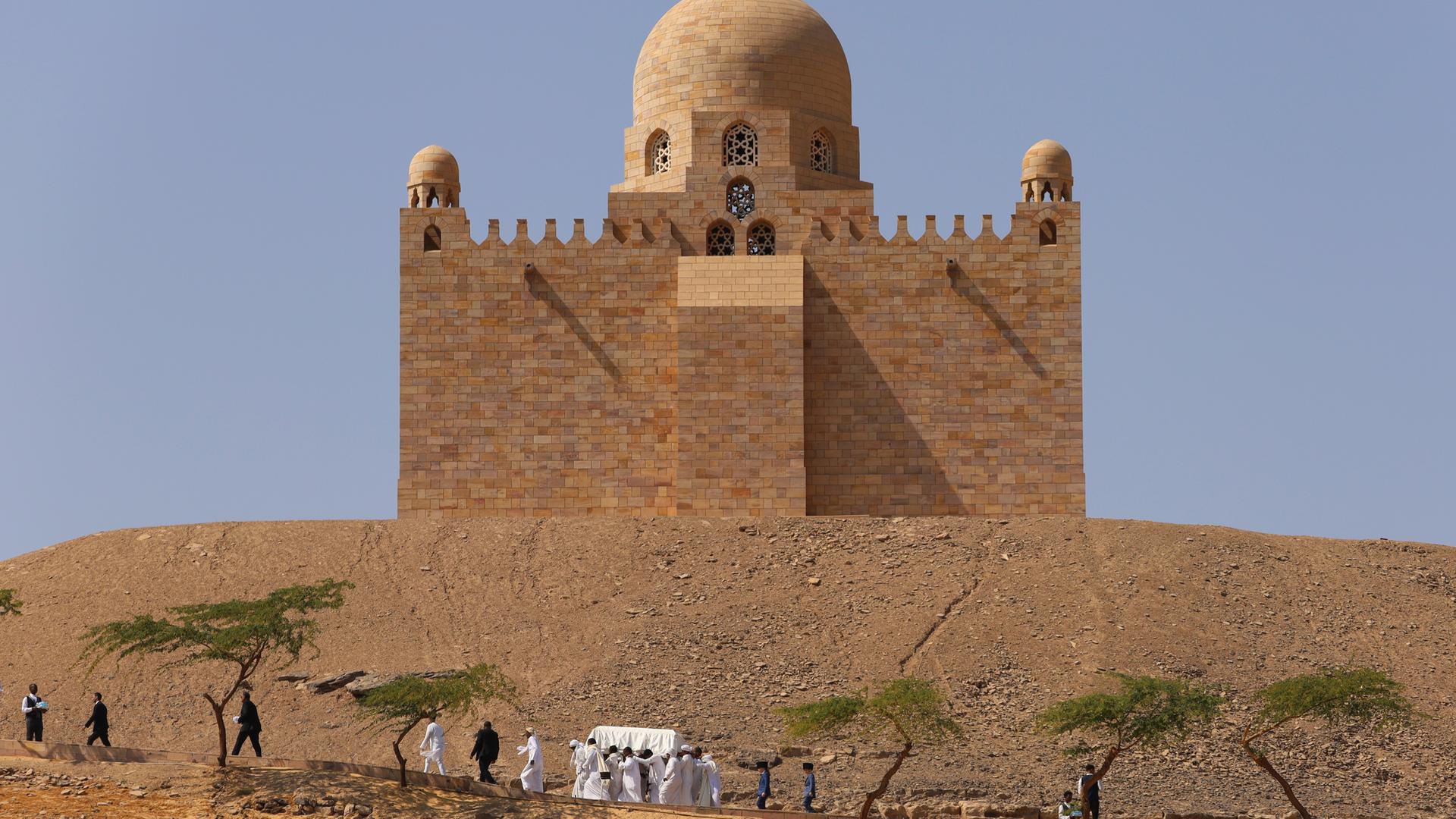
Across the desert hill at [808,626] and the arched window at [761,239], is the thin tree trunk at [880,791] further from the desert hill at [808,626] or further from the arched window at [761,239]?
the arched window at [761,239]

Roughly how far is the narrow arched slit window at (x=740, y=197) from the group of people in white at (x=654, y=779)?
50.7 ft

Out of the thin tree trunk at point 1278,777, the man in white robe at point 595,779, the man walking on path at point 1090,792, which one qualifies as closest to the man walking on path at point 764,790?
the man in white robe at point 595,779

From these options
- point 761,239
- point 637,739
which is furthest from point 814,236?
point 637,739

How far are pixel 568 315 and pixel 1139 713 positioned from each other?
15.7 metres

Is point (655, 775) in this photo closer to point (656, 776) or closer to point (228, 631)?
point (656, 776)

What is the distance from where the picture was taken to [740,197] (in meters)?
44.0

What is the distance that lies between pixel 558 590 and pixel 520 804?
30.7 ft

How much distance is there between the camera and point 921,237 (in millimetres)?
42844

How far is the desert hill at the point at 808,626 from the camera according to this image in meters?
33.1

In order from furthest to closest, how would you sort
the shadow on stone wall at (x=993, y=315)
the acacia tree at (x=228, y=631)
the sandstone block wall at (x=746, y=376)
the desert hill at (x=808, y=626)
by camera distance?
the shadow on stone wall at (x=993, y=315) → the sandstone block wall at (x=746, y=376) → the desert hill at (x=808, y=626) → the acacia tree at (x=228, y=631)

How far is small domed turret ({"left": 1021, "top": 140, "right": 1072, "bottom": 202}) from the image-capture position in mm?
43156

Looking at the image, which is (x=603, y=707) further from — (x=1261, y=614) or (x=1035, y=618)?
(x=1261, y=614)

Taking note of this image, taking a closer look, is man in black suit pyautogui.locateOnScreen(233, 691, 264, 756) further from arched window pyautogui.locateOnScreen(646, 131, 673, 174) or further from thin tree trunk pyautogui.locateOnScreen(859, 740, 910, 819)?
arched window pyautogui.locateOnScreen(646, 131, 673, 174)

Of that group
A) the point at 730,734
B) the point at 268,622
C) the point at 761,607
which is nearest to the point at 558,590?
the point at 761,607
